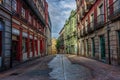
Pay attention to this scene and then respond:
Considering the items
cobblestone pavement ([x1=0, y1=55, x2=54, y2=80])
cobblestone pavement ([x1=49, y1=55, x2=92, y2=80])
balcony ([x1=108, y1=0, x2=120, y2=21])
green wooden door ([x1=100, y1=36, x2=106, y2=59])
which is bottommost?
cobblestone pavement ([x1=0, y1=55, x2=54, y2=80])

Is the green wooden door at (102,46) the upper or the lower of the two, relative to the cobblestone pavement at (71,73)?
upper

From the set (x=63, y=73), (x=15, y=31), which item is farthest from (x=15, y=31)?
(x=63, y=73)

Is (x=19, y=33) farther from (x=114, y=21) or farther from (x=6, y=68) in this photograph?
(x=114, y=21)

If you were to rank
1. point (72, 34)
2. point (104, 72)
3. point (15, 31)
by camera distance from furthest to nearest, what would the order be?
point (72, 34) < point (15, 31) < point (104, 72)

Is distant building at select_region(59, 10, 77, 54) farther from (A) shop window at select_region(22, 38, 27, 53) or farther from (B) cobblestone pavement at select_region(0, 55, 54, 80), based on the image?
(B) cobblestone pavement at select_region(0, 55, 54, 80)

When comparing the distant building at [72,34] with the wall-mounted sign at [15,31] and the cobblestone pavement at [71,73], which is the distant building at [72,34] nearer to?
the wall-mounted sign at [15,31]

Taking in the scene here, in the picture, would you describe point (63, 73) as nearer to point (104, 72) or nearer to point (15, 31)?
point (104, 72)

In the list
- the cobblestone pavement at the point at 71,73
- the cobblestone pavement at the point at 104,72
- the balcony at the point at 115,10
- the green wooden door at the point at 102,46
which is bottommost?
the cobblestone pavement at the point at 104,72

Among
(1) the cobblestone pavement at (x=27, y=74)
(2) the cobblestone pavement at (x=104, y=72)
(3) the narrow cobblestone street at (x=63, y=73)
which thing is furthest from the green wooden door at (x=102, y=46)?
(1) the cobblestone pavement at (x=27, y=74)

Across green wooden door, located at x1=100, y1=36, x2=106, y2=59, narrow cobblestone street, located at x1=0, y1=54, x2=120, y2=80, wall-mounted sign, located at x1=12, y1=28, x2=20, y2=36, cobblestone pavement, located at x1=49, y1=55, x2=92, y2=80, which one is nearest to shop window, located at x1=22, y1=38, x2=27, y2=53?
wall-mounted sign, located at x1=12, y1=28, x2=20, y2=36

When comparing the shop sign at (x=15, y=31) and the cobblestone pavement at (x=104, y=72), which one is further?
the shop sign at (x=15, y=31)

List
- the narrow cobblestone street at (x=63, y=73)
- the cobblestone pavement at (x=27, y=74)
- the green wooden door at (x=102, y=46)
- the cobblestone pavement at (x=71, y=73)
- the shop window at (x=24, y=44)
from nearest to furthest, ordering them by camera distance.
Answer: the cobblestone pavement at (x=71, y=73) < the narrow cobblestone street at (x=63, y=73) < the cobblestone pavement at (x=27, y=74) < the green wooden door at (x=102, y=46) < the shop window at (x=24, y=44)

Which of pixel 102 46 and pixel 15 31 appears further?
pixel 102 46

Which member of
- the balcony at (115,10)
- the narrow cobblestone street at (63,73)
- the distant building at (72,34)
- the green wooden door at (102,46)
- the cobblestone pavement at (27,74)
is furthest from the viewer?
the distant building at (72,34)
